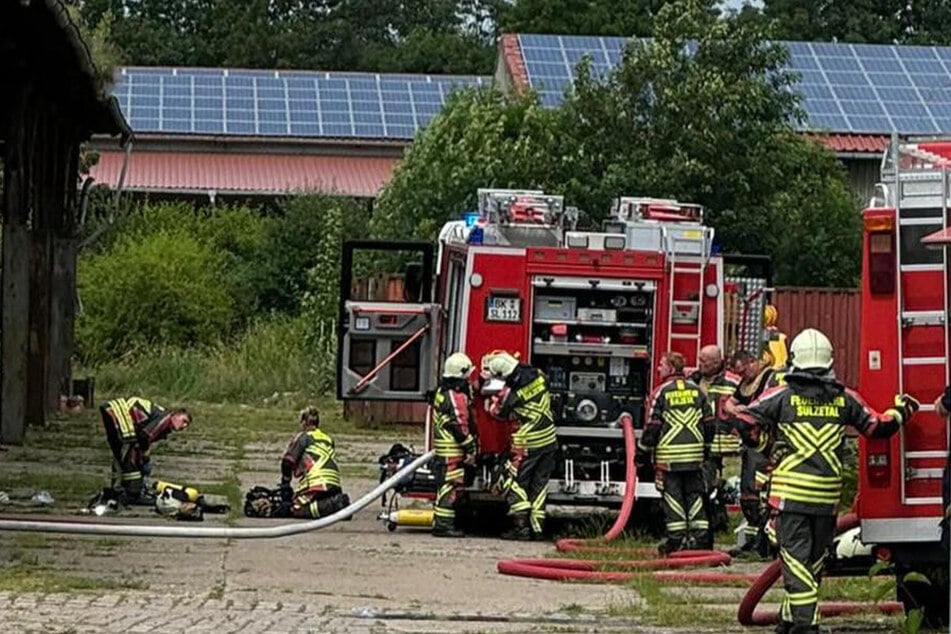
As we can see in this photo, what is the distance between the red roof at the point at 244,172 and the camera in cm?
4931

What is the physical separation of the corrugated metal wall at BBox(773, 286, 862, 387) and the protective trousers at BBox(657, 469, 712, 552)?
13.8 meters

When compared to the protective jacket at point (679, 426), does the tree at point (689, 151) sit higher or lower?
higher

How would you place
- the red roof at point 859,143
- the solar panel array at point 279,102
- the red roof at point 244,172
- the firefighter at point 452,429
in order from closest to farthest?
the firefighter at point 452,429
the red roof at point 859,143
the red roof at point 244,172
the solar panel array at point 279,102

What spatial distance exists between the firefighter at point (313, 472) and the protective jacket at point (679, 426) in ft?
10.3

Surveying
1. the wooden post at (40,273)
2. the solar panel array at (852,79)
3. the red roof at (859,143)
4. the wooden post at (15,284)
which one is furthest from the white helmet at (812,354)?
the red roof at (859,143)

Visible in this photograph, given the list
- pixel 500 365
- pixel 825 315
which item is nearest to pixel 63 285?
pixel 825 315

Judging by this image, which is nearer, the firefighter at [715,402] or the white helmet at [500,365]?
the firefighter at [715,402]

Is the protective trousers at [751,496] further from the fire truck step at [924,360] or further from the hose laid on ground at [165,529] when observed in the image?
the fire truck step at [924,360]

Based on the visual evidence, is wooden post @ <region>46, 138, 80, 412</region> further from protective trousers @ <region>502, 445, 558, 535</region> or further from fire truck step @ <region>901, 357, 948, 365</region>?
fire truck step @ <region>901, 357, 948, 365</region>

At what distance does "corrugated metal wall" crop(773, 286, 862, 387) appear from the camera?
29844mm

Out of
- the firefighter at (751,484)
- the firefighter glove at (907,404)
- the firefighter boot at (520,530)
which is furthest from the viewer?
the firefighter boot at (520,530)

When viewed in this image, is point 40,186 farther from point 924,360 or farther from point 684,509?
point 924,360

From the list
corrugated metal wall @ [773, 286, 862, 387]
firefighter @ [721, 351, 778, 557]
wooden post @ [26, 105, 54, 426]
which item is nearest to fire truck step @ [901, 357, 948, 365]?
firefighter @ [721, 351, 778, 557]

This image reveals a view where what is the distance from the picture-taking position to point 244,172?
167 feet
